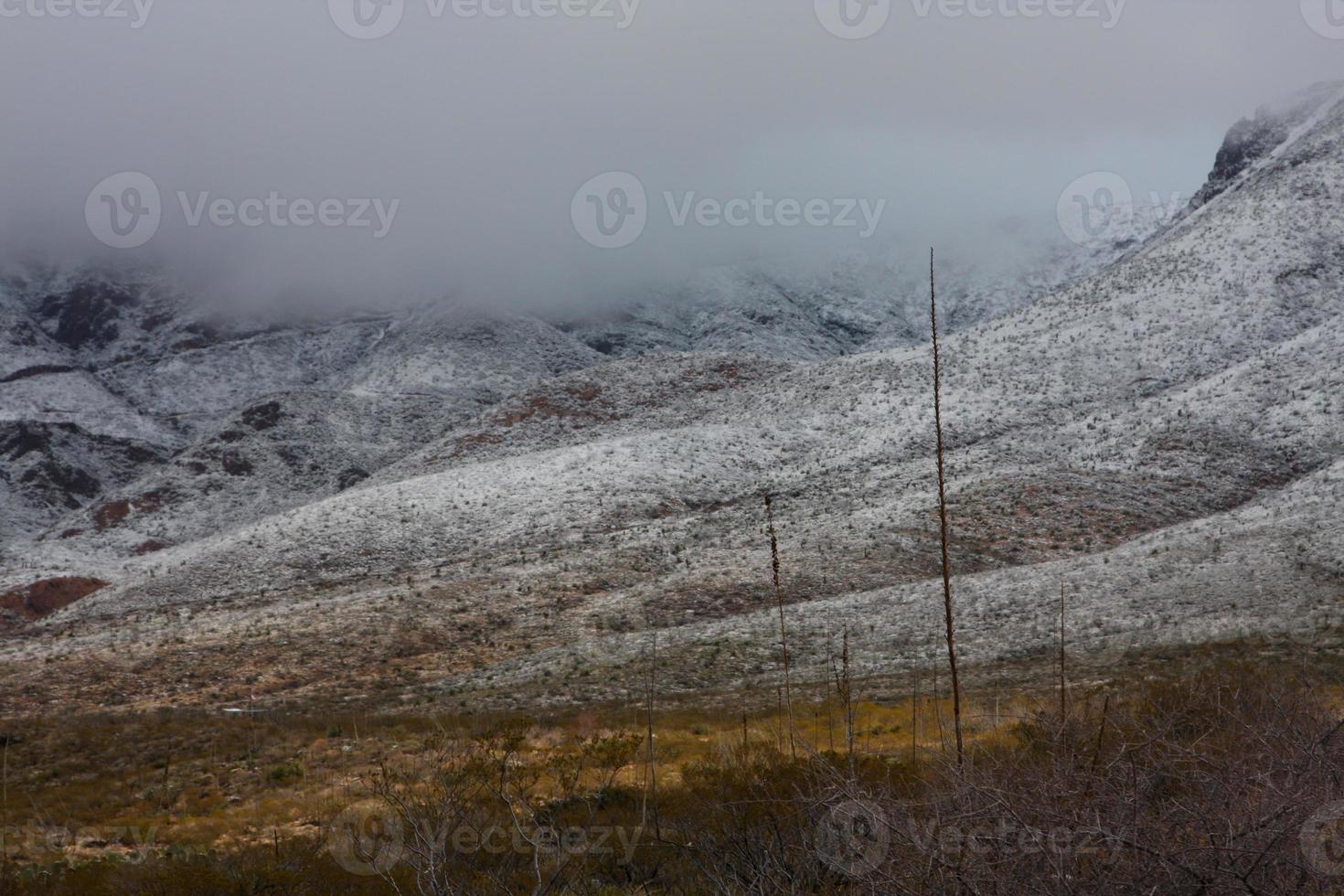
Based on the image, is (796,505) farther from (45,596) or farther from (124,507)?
(124,507)

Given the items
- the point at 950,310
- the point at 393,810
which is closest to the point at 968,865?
the point at 393,810

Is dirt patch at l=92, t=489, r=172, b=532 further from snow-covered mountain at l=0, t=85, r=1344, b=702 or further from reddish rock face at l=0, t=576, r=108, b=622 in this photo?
reddish rock face at l=0, t=576, r=108, b=622

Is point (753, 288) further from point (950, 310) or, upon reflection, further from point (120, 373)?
point (120, 373)

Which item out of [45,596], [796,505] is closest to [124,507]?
[45,596]

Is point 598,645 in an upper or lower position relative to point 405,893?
lower

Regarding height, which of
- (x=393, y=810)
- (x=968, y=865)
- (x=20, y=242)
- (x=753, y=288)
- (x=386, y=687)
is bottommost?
(x=386, y=687)

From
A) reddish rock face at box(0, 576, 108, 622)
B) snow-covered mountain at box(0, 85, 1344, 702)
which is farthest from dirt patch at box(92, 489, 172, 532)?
reddish rock face at box(0, 576, 108, 622)

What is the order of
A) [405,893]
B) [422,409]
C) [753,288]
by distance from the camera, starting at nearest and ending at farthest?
1. [405,893]
2. [422,409]
3. [753,288]
